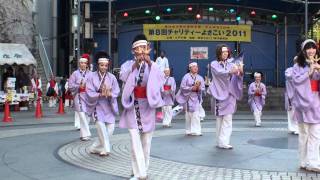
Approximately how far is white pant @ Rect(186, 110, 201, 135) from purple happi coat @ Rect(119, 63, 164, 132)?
242 inches

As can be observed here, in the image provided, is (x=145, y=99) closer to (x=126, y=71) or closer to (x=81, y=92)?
(x=126, y=71)

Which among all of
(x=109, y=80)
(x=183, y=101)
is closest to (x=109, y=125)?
(x=109, y=80)

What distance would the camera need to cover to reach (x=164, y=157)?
10070 mm

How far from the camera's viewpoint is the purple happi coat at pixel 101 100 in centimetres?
1059

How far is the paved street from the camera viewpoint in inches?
335

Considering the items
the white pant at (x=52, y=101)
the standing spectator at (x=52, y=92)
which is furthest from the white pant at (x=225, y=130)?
the white pant at (x=52, y=101)

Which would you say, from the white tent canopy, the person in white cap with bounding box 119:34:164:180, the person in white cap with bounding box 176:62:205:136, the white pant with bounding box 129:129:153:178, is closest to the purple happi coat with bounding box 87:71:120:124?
the person in white cap with bounding box 119:34:164:180

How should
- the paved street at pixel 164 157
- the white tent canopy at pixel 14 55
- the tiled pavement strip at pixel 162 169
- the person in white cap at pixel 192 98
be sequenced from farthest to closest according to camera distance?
the white tent canopy at pixel 14 55 → the person in white cap at pixel 192 98 → the paved street at pixel 164 157 → the tiled pavement strip at pixel 162 169

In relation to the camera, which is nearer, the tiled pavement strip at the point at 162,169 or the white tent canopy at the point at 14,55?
the tiled pavement strip at the point at 162,169

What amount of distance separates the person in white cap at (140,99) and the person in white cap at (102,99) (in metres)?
2.66

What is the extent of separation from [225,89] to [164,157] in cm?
208

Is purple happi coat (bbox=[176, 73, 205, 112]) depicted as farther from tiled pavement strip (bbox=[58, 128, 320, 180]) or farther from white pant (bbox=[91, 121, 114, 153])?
white pant (bbox=[91, 121, 114, 153])

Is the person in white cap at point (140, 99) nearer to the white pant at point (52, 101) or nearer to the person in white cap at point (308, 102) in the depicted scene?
the person in white cap at point (308, 102)

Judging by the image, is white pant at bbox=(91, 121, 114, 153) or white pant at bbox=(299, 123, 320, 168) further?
white pant at bbox=(91, 121, 114, 153)
